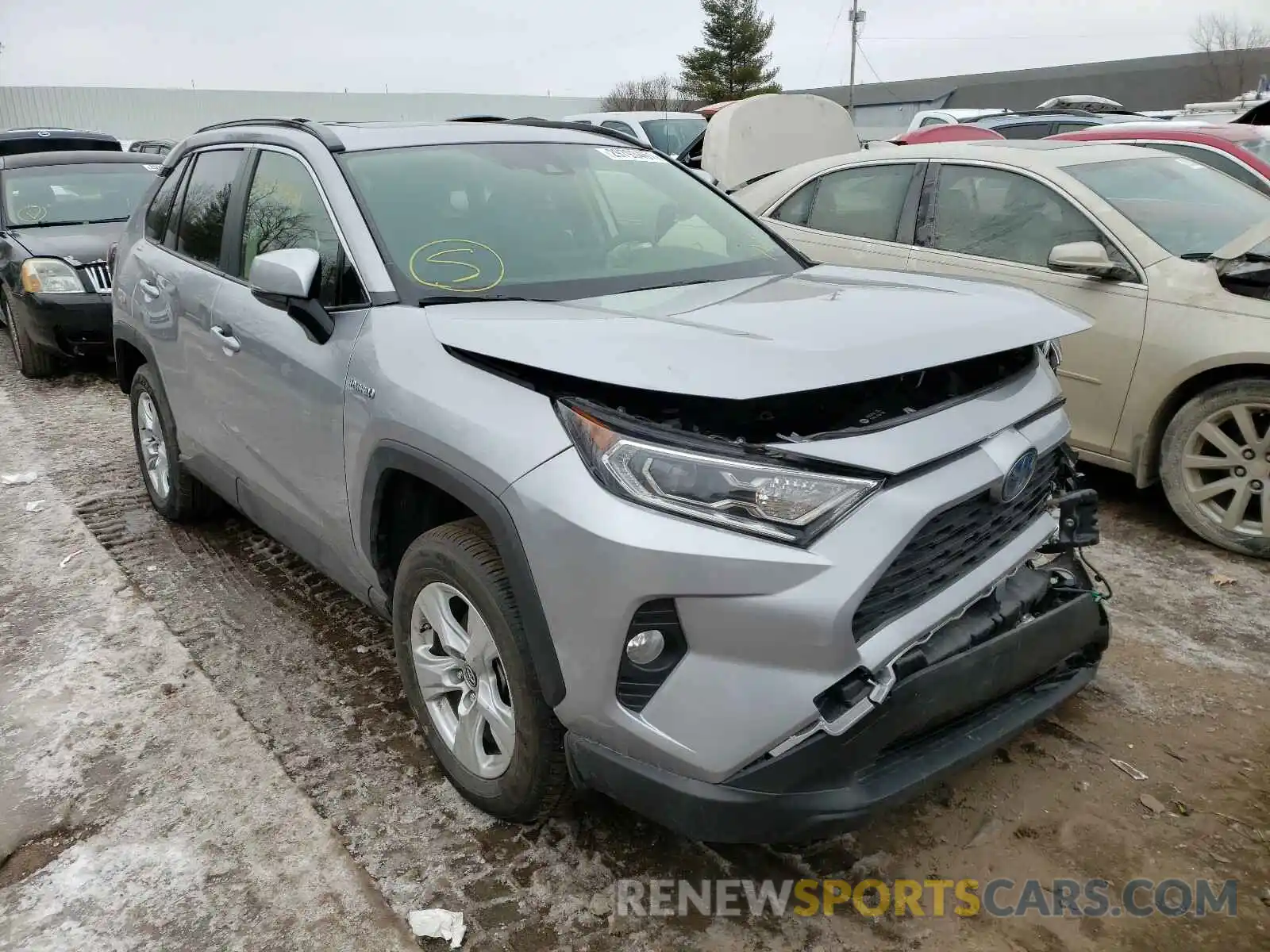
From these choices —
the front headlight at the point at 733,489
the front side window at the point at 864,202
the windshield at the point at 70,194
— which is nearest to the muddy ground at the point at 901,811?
the front headlight at the point at 733,489

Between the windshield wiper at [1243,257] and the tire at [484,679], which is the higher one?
the windshield wiper at [1243,257]

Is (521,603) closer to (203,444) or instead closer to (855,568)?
(855,568)

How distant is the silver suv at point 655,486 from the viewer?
1889 mm

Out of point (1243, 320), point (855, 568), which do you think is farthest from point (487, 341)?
point (1243, 320)

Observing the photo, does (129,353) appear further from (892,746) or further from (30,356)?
(892,746)

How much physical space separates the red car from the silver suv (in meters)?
4.28

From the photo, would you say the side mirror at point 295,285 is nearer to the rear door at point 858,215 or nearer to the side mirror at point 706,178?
the side mirror at point 706,178

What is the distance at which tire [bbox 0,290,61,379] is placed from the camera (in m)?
7.55

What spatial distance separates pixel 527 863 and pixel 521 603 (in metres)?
0.79

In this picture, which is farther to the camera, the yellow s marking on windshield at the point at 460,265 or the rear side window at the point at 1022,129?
the rear side window at the point at 1022,129

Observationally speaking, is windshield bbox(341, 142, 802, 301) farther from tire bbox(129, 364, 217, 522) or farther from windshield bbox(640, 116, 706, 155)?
windshield bbox(640, 116, 706, 155)

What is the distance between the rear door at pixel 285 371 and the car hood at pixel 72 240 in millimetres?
4706

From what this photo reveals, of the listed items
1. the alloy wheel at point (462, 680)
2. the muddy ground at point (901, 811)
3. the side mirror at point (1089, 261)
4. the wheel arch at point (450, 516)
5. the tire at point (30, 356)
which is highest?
the side mirror at point (1089, 261)

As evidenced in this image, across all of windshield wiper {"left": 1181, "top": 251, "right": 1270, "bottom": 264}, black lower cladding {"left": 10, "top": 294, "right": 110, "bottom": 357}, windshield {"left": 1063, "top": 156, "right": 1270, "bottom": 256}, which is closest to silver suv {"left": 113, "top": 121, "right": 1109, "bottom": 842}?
windshield wiper {"left": 1181, "top": 251, "right": 1270, "bottom": 264}
